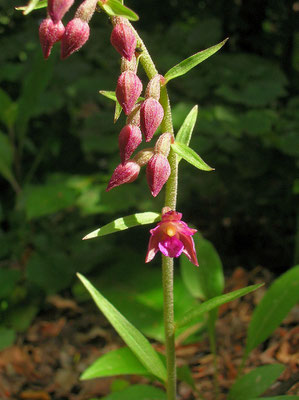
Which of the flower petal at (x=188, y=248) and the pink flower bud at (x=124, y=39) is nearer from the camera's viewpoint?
the pink flower bud at (x=124, y=39)

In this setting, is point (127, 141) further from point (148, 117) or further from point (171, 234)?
point (171, 234)

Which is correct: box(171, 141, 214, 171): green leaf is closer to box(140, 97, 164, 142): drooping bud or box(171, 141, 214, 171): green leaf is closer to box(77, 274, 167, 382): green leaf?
box(140, 97, 164, 142): drooping bud

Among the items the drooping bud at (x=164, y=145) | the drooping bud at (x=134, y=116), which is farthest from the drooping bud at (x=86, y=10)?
the drooping bud at (x=164, y=145)

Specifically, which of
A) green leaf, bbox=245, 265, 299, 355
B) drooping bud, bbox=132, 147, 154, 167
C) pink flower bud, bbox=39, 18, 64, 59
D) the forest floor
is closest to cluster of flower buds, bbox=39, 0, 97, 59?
pink flower bud, bbox=39, 18, 64, 59

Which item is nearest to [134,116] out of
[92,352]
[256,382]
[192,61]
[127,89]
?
[127,89]

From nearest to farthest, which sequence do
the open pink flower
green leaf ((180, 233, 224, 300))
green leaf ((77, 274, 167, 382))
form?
1. the open pink flower
2. green leaf ((77, 274, 167, 382))
3. green leaf ((180, 233, 224, 300))

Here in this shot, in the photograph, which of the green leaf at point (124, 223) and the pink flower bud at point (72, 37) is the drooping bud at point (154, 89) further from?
the green leaf at point (124, 223)

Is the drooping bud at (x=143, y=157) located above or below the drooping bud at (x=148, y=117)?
below
